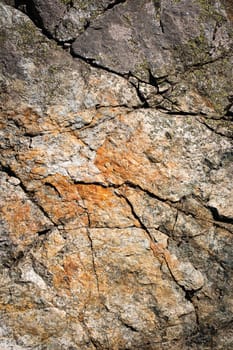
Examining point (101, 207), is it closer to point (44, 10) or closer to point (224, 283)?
point (224, 283)

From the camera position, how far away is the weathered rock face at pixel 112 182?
383 cm

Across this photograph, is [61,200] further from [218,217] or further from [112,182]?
[218,217]

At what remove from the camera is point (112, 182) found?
4004 millimetres

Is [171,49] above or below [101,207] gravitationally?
above

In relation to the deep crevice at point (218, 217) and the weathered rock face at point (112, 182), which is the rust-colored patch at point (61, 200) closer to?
the weathered rock face at point (112, 182)

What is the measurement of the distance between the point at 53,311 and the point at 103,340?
509 millimetres

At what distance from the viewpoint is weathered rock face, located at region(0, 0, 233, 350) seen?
3.83 metres

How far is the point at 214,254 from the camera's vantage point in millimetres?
4039

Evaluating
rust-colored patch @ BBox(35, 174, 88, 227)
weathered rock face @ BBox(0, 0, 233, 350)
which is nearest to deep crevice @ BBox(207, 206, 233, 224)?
weathered rock face @ BBox(0, 0, 233, 350)

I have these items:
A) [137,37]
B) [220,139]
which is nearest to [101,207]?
[220,139]

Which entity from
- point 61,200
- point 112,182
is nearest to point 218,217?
point 112,182

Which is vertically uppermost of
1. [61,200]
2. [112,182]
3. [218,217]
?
[218,217]

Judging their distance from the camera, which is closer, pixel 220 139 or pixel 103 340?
pixel 103 340

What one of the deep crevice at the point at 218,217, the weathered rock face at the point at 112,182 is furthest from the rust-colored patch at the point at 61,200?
the deep crevice at the point at 218,217
